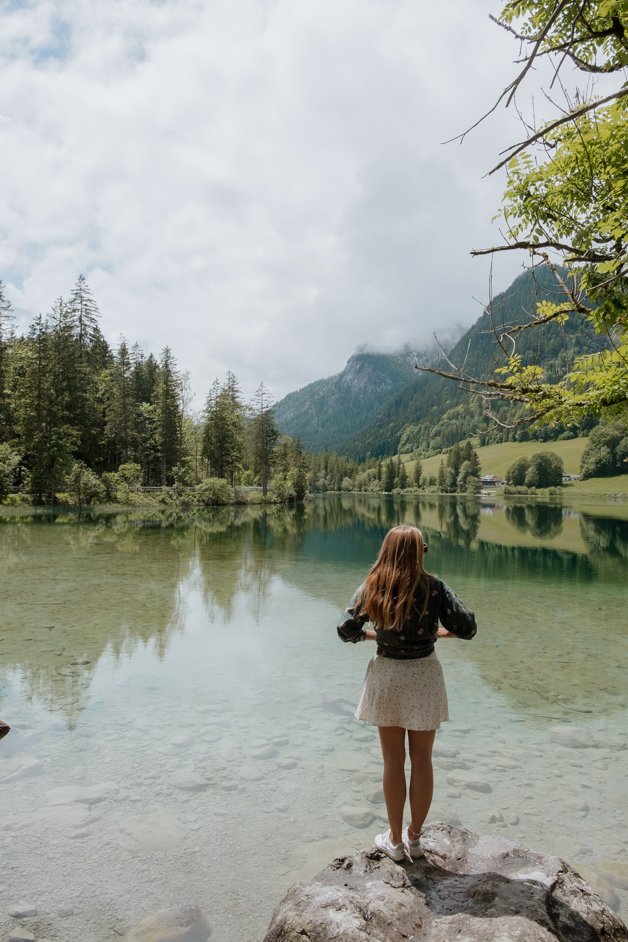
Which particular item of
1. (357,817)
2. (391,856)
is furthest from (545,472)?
(391,856)

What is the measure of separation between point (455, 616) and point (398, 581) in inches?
22.0

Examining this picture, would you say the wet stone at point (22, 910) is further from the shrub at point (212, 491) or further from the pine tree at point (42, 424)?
the shrub at point (212, 491)

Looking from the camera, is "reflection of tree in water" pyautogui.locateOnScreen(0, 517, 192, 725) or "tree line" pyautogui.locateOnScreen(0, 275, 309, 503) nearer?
"reflection of tree in water" pyautogui.locateOnScreen(0, 517, 192, 725)

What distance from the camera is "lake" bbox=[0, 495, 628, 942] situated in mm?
5418

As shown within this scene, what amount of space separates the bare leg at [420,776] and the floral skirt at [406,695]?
0.12 metres

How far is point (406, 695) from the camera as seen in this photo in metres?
Result: 4.52

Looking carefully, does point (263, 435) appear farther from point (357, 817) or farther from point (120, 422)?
point (357, 817)

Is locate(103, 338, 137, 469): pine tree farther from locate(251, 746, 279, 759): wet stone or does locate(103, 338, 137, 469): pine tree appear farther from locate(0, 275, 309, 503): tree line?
locate(251, 746, 279, 759): wet stone

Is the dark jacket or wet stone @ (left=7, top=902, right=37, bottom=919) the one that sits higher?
the dark jacket

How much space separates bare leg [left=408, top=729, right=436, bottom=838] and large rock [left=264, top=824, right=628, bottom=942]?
0.27 metres

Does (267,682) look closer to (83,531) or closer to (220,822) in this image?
(220,822)

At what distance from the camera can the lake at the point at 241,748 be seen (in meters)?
5.42

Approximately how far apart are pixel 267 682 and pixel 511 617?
947cm

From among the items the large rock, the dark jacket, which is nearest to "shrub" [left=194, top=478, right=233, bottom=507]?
the dark jacket
